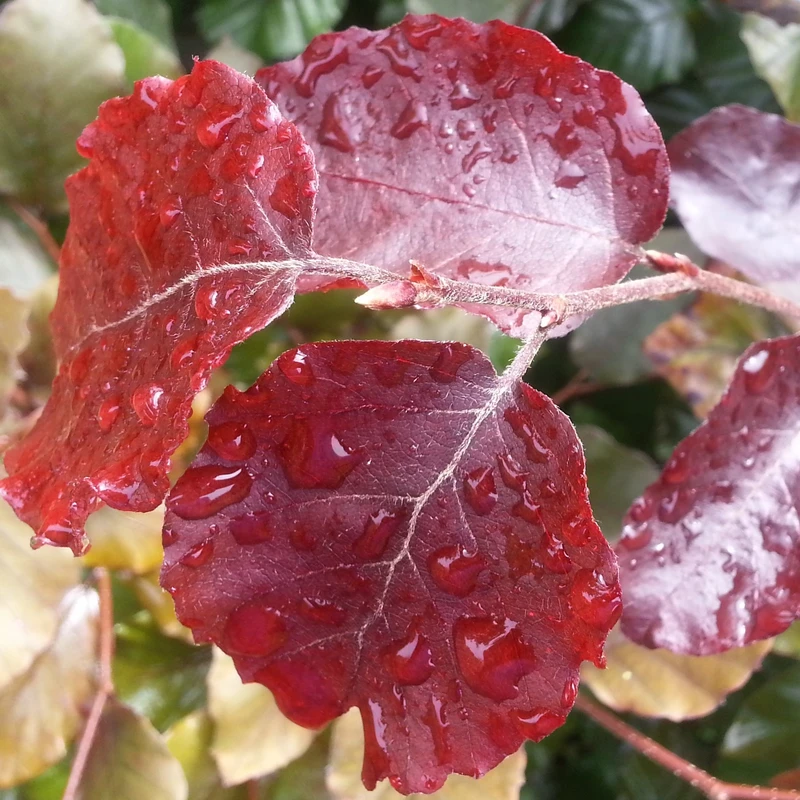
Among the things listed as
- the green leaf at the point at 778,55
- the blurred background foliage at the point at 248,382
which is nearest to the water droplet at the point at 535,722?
the blurred background foliage at the point at 248,382

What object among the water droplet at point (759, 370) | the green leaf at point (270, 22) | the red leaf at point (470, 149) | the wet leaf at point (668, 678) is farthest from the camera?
the green leaf at point (270, 22)

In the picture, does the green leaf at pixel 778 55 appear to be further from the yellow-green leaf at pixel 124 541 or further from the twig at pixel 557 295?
the yellow-green leaf at pixel 124 541

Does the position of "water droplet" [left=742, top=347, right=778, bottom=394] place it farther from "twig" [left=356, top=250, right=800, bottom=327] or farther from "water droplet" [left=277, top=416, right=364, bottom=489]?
"water droplet" [left=277, top=416, right=364, bottom=489]

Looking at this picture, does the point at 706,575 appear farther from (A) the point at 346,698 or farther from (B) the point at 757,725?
(B) the point at 757,725

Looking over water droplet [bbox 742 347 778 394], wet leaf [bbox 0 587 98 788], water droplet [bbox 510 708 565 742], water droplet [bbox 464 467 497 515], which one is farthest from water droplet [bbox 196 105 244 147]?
wet leaf [bbox 0 587 98 788]

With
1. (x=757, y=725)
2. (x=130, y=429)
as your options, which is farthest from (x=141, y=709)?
(x=757, y=725)

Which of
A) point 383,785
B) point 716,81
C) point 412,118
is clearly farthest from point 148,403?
point 716,81
